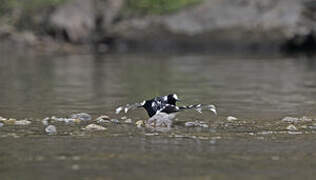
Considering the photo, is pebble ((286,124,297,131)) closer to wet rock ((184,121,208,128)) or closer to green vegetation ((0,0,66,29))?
wet rock ((184,121,208,128))

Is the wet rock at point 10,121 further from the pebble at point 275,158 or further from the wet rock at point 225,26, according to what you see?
the wet rock at point 225,26

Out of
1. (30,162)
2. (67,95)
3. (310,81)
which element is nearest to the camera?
(30,162)

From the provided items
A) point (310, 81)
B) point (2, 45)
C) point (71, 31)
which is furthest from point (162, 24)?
point (310, 81)

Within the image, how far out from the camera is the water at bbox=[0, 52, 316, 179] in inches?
310

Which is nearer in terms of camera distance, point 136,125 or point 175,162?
point 175,162

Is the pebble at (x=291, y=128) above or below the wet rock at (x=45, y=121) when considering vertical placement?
above

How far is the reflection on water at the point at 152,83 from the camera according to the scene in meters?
13.3

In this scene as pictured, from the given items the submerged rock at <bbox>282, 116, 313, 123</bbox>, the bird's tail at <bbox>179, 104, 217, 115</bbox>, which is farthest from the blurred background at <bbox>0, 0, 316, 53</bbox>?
the submerged rock at <bbox>282, 116, 313, 123</bbox>

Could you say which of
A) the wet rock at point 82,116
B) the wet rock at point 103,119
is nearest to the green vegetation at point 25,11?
the wet rock at point 82,116

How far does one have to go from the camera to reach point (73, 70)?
20.7 m

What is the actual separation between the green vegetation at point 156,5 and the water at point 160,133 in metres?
5.92

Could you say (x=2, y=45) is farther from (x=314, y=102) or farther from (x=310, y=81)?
(x=314, y=102)

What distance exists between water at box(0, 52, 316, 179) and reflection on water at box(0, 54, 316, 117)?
0.02 metres

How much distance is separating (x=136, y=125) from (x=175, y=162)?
9.39 ft
